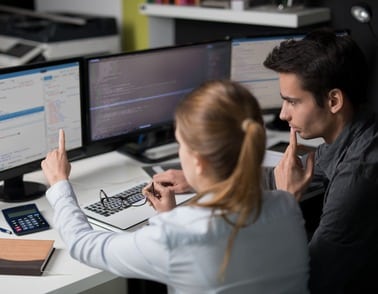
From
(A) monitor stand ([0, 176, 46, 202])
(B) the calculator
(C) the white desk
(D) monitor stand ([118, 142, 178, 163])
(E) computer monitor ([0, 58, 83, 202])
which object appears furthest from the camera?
A: (D) monitor stand ([118, 142, 178, 163])

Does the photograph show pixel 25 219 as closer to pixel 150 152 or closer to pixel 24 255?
pixel 24 255

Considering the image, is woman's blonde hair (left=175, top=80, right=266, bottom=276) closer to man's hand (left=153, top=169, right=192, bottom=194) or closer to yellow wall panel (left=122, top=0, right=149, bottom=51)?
man's hand (left=153, top=169, right=192, bottom=194)

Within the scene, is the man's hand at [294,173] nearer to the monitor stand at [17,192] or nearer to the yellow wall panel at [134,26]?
the monitor stand at [17,192]

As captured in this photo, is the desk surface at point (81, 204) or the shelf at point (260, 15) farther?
the shelf at point (260, 15)

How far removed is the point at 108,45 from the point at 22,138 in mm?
1727

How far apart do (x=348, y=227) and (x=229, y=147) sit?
528 millimetres

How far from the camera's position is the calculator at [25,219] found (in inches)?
70.4

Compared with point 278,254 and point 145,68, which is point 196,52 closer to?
point 145,68

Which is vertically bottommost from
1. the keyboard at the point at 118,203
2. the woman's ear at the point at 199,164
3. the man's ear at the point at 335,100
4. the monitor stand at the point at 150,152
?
the keyboard at the point at 118,203

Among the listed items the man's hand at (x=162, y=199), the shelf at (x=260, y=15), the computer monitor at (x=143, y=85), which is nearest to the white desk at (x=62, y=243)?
the computer monitor at (x=143, y=85)

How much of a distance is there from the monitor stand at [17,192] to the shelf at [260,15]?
1335 mm

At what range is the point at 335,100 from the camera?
1.71 meters

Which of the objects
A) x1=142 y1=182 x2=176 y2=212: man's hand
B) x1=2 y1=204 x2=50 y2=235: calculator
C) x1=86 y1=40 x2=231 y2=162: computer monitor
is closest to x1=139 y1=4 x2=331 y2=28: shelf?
x1=86 y1=40 x2=231 y2=162: computer monitor

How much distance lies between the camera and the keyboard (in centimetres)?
189
